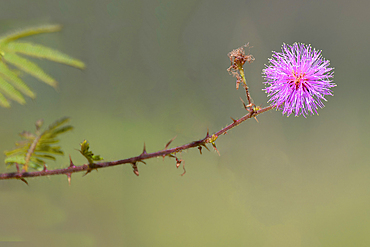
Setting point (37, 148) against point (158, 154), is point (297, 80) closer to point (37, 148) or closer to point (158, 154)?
point (158, 154)

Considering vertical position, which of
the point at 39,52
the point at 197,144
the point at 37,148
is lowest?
the point at 197,144

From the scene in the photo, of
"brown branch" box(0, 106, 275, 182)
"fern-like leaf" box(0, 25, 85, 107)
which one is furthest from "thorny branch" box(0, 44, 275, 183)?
"fern-like leaf" box(0, 25, 85, 107)

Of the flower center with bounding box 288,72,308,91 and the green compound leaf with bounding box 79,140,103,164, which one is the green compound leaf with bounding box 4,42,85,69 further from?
the flower center with bounding box 288,72,308,91

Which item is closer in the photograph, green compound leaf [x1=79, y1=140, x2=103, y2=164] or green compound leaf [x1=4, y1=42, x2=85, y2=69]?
green compound leaf [x1=79, y1=140, x2=103, y2=164]

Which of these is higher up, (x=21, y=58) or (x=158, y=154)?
(x=21, y=58)

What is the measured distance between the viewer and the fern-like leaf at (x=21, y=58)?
26.7 inches

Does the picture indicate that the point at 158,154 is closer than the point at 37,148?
Yes

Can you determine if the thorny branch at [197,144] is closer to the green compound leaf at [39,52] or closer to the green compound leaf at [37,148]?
the green compound leaf at [37,148]

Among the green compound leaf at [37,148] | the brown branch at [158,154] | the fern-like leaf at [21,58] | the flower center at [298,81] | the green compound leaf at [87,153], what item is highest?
the fern-like leaf at [21,58]

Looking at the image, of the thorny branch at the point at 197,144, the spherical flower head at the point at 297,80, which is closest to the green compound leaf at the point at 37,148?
the thorny branch at the point at 197,144

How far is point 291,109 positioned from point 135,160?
32 cm

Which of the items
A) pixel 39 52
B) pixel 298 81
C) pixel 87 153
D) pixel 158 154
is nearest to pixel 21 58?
pixel 39 52

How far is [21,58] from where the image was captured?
70 cm

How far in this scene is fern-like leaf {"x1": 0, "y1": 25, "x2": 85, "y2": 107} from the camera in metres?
0.68
